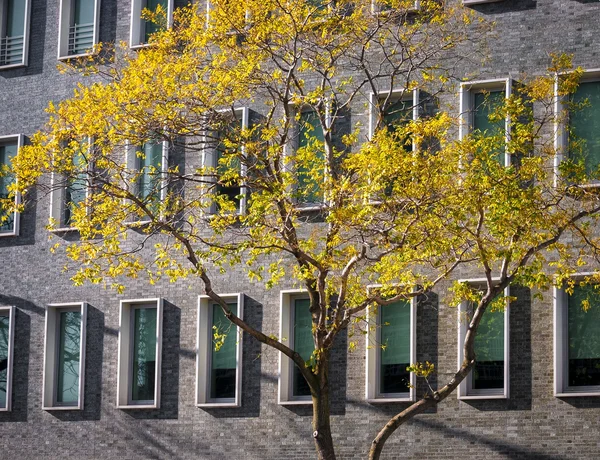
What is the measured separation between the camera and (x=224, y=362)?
2897 cm

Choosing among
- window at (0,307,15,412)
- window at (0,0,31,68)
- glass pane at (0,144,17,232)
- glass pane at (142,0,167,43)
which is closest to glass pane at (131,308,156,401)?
window at (0,307,15,412)

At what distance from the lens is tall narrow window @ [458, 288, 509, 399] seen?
1022 inches

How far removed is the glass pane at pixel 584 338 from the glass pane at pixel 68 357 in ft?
35.2

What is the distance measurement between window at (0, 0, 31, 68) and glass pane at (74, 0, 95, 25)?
1.13 m

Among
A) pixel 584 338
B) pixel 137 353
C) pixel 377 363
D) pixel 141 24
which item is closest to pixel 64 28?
pixel 141 24

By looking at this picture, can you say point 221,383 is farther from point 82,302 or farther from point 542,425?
point 542,425

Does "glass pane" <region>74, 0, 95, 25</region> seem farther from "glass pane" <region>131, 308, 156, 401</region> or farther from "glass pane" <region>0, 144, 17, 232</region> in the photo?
"glass pane" <region>131, 308, 156, 401</region>

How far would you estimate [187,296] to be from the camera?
2917 cm

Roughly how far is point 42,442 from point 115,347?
2.62 metres

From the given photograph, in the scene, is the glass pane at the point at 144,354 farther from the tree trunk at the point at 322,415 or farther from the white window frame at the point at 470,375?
the tree trunk at the point at 322,415

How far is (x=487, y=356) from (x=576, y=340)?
165 cm

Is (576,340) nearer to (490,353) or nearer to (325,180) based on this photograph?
(490,353)

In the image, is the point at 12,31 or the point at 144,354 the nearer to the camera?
the point at 144,354

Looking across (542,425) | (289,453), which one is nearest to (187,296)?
(289,453)
